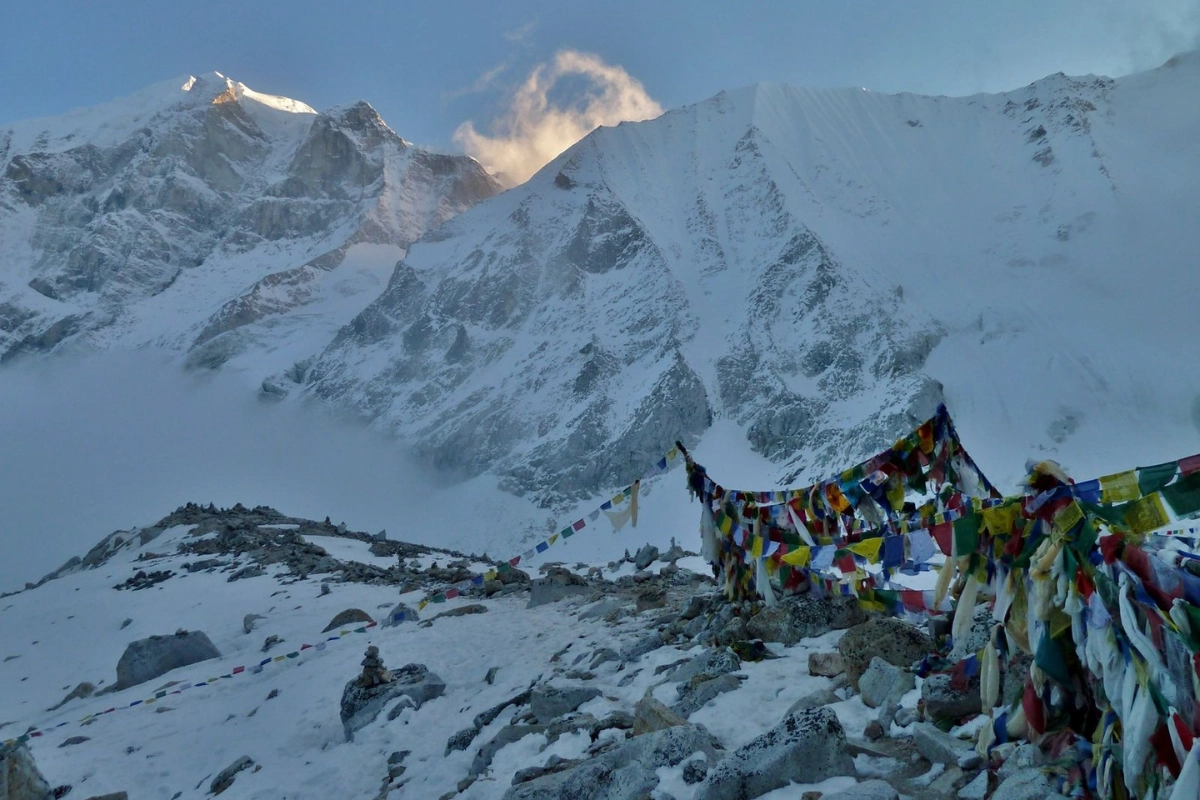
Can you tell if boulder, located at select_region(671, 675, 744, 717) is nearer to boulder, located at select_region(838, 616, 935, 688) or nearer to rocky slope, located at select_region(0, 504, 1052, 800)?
rocky slope, located at select_region(0, 504, 1052, 800)

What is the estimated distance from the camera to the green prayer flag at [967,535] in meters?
5.66

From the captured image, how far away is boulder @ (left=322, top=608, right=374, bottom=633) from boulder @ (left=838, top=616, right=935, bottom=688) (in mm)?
→ 11931

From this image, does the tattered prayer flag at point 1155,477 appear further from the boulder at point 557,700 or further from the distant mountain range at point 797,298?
the distant mountain range at point 797,298

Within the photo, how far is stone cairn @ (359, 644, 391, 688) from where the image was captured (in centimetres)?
1111

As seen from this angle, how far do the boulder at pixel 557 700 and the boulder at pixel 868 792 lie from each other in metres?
4.16

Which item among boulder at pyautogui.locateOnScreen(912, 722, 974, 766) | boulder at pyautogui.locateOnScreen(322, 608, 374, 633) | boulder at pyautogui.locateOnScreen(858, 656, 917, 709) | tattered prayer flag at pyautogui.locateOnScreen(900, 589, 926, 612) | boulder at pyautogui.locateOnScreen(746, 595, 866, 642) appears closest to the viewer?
boulder at pyautogui.locateOnScreen(912, 722, 974, 766)

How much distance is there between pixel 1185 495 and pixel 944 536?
1598 mm

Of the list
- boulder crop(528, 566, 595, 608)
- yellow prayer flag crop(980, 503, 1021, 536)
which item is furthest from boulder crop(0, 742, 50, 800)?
yellow prayer flag crop(980, 503, 1021, 536)

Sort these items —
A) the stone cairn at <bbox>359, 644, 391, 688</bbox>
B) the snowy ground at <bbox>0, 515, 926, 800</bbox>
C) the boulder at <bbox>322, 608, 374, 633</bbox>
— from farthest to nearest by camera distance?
the boulder at <bbox>322, 608, 374, 633</bbox>
the stone cairn at <bbox>359, 644, 391, 688</bbox>
the snowy ground at <bbox>0, 515, 926, 800</bbox>

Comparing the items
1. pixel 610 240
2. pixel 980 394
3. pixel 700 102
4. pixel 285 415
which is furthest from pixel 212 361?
pixel 980 394

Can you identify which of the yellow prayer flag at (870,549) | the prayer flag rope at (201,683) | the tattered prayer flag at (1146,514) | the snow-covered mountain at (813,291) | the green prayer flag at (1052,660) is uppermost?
the snow-covered mountain at (813,291)

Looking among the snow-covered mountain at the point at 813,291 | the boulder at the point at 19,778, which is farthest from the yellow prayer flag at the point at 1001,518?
the snow-covered mountain at the point at 813,291

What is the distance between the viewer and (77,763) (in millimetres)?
10586

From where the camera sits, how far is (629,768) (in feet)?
19.5
